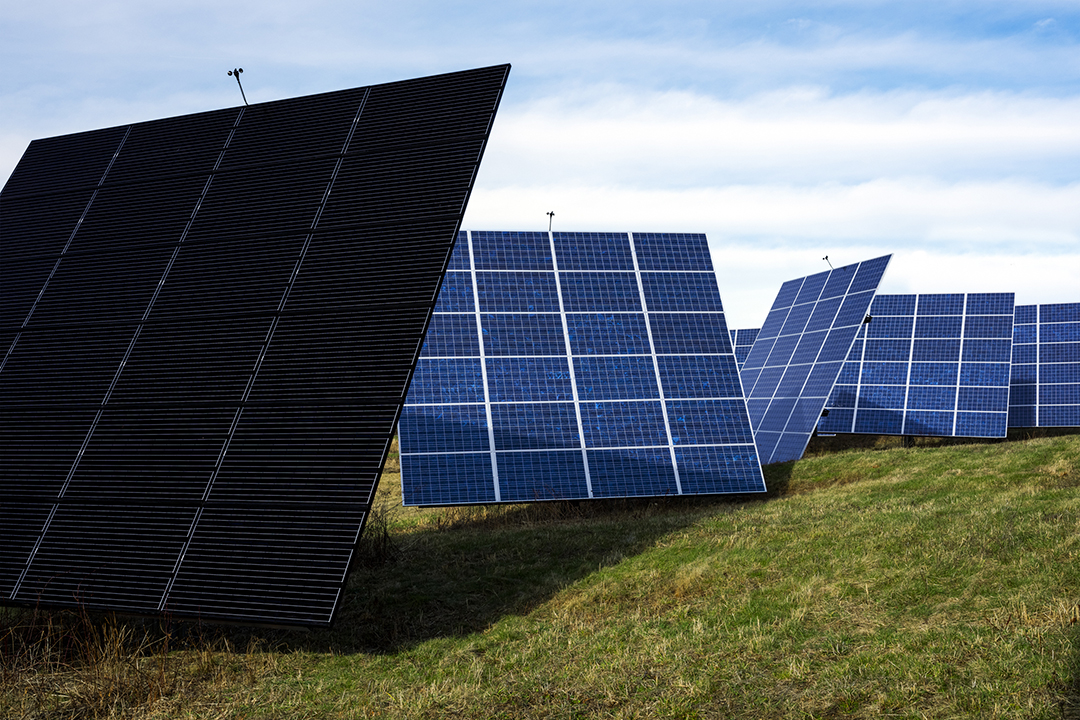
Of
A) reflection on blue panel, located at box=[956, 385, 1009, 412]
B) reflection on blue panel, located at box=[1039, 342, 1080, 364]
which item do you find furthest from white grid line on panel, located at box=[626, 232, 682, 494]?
reflection on blue panel, located at box=[1039, 342, 1080, 364]

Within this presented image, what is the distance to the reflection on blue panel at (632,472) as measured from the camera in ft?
57.7

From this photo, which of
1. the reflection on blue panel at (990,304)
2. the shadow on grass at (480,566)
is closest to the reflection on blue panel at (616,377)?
the shadow on grass at (480,566)

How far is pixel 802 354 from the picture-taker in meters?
31.9

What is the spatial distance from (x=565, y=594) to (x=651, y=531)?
3.57 metres

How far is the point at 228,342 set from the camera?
34.4 ft

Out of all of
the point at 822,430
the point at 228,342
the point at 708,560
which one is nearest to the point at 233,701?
the point at 228,342

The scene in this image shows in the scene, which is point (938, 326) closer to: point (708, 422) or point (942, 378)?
point (942, 378)

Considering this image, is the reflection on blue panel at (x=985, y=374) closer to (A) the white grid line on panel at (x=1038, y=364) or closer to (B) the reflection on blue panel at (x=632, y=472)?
(A) the white grid line on panel at (x=1038, y=364)

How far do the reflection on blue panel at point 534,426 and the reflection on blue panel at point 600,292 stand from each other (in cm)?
311

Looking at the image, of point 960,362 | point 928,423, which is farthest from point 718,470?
point 960,362

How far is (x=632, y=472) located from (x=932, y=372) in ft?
58.1

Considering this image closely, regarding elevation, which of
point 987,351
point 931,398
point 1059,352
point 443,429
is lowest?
point 443,429

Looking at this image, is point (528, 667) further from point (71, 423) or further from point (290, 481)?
point (71, 423)

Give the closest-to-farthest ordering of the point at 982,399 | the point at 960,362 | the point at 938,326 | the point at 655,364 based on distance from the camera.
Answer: the point at 655,364 → the point at 982,399 → the point at 960,362 → the point at 938,326
